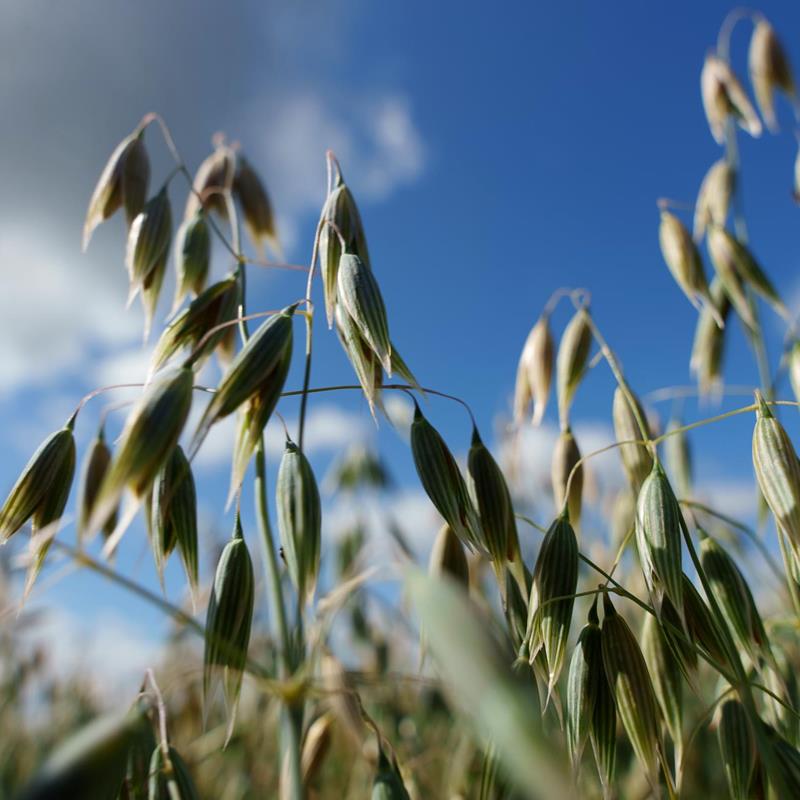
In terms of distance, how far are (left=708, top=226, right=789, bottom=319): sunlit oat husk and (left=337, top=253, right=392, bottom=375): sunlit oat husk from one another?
32.6 inches

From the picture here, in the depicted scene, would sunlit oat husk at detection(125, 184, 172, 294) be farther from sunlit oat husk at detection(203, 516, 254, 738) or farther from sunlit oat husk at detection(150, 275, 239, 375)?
sunlit oat husk at detection(203, 516, 254, 738)

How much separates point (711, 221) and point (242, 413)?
1107 mm

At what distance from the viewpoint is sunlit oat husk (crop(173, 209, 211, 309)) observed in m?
1.06

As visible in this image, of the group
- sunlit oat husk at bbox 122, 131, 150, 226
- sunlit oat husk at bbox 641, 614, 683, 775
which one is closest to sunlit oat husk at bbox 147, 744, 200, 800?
sunlit oat husk at bbox 641, 614, 683, 775

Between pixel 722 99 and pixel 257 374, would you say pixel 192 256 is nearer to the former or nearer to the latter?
pixel 257 374

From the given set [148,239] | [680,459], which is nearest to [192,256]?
[148,239]

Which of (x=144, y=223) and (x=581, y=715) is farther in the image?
(x=144, y=223)

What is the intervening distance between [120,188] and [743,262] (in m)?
1.03

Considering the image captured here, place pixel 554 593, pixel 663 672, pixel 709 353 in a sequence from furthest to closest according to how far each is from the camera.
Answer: pixel 709 353, pixel 663 672, pixel 554 593

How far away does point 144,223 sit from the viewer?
1.04m

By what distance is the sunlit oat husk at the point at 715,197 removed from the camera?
151cm

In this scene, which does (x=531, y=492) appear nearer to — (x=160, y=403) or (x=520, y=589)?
(x=520, y=589)

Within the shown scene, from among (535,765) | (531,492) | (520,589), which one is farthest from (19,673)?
(535,765)

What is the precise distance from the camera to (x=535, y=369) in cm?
128
